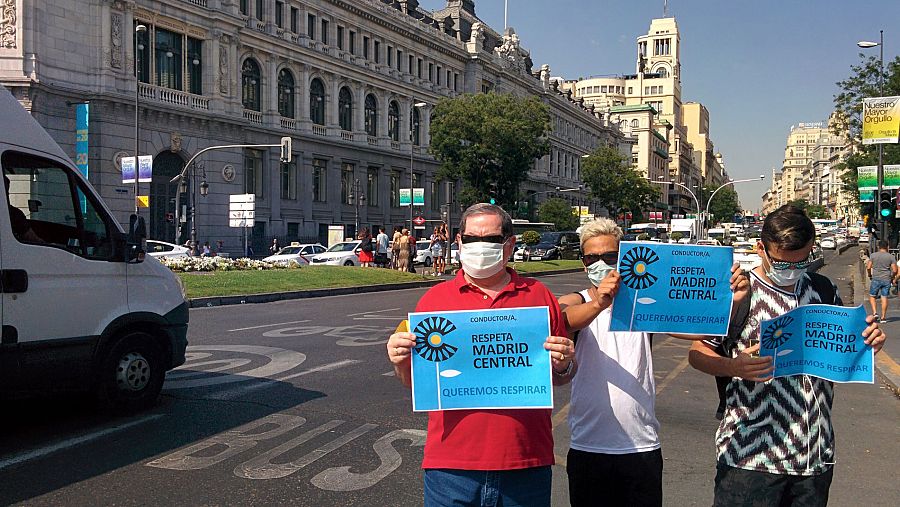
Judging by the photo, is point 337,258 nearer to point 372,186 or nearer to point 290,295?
point 290,295

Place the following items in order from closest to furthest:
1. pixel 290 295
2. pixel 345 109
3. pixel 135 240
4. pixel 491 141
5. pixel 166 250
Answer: pixel 135 240
pixel 290 295
pixel 166 250
pixel 491 141
pixel 345 109

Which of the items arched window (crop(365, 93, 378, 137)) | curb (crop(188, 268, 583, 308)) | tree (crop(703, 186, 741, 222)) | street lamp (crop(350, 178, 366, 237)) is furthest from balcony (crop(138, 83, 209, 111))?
tree (crop(703, 186, 741, 222))

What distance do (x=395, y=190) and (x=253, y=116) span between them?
16.6m

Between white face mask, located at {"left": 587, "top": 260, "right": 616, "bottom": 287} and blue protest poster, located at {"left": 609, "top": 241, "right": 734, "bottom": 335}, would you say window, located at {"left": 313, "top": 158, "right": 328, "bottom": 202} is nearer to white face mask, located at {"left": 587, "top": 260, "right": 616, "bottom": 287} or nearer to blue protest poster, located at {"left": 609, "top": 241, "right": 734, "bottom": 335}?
white face mask, located at {"left": 587, "top": 260, "right": 616, "bottom": 287}

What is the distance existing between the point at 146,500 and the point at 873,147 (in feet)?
140

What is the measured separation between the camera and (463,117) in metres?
46.9

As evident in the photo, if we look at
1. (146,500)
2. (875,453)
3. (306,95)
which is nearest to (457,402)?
(146,500)

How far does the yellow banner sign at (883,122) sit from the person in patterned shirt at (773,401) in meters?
25.6

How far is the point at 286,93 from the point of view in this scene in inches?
1956

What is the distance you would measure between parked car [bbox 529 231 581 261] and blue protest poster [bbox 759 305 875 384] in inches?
1769

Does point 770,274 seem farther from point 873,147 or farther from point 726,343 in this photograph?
point 873,147

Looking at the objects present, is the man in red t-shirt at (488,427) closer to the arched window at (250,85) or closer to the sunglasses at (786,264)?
the sunglasses at (786,264)

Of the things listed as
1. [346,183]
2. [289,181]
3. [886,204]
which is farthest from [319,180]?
[886,204]

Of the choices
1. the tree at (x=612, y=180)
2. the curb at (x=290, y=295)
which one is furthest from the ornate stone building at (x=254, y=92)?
the curb at (x=290, y=295)
